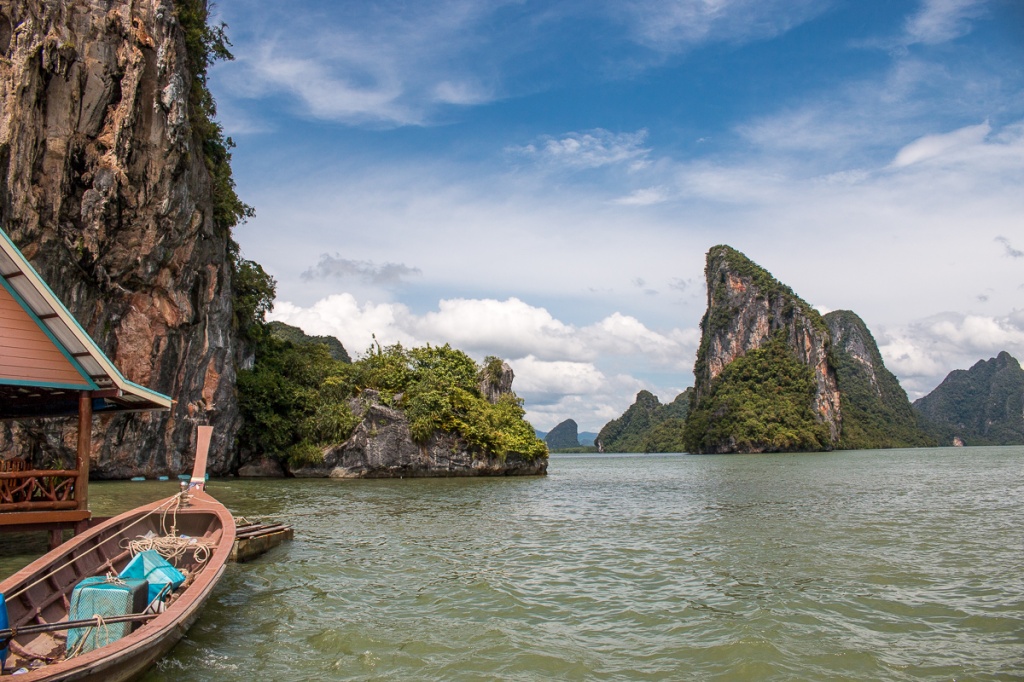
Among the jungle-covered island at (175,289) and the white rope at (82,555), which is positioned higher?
the jungle-covered island at (175,289)

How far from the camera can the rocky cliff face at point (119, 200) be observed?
1973cm

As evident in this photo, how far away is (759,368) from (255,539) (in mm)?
102768

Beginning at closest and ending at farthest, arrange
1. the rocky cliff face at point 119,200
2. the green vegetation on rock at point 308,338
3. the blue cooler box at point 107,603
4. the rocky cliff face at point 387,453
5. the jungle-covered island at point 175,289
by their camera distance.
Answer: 1. the blue cooler box at point 107,603
2. the rocky cliff face at point 119,200
3. the jungle-covered island at point 175,289
4. the rocky cliff face at point 387,453
5. the green vegetation on rock at point 308,338

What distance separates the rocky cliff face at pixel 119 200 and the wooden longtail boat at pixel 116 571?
13653 millimetres

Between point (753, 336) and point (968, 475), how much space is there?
80665 millimetres

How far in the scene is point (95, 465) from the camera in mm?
25750

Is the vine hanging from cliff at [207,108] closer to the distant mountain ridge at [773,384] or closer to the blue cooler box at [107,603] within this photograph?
the blue cooler box at [107,603]

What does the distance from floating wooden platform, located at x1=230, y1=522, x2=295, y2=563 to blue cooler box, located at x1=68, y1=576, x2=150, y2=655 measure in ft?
12.6

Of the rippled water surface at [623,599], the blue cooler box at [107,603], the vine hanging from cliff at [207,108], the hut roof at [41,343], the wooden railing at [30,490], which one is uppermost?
the vine hanging from cliff at [207,108]

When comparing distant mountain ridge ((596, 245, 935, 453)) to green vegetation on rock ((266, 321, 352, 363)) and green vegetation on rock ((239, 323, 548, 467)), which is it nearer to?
green vegetation on rock ((266, 321, 352, 363))

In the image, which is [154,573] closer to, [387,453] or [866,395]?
[387,453]

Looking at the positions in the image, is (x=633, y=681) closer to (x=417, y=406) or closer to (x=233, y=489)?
(x=233, y=489)

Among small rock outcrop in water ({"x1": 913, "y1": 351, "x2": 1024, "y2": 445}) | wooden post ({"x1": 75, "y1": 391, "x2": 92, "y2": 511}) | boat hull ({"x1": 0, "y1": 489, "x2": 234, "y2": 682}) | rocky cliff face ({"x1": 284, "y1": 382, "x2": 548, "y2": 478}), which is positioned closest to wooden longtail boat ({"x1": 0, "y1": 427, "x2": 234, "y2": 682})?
boat hull ({"x1": 0, "y1": 489, "x2": 234, "y2": 682})

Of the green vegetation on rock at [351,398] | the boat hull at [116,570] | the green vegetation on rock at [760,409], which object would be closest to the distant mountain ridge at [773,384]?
the green vegetation on rock at [760,409]
